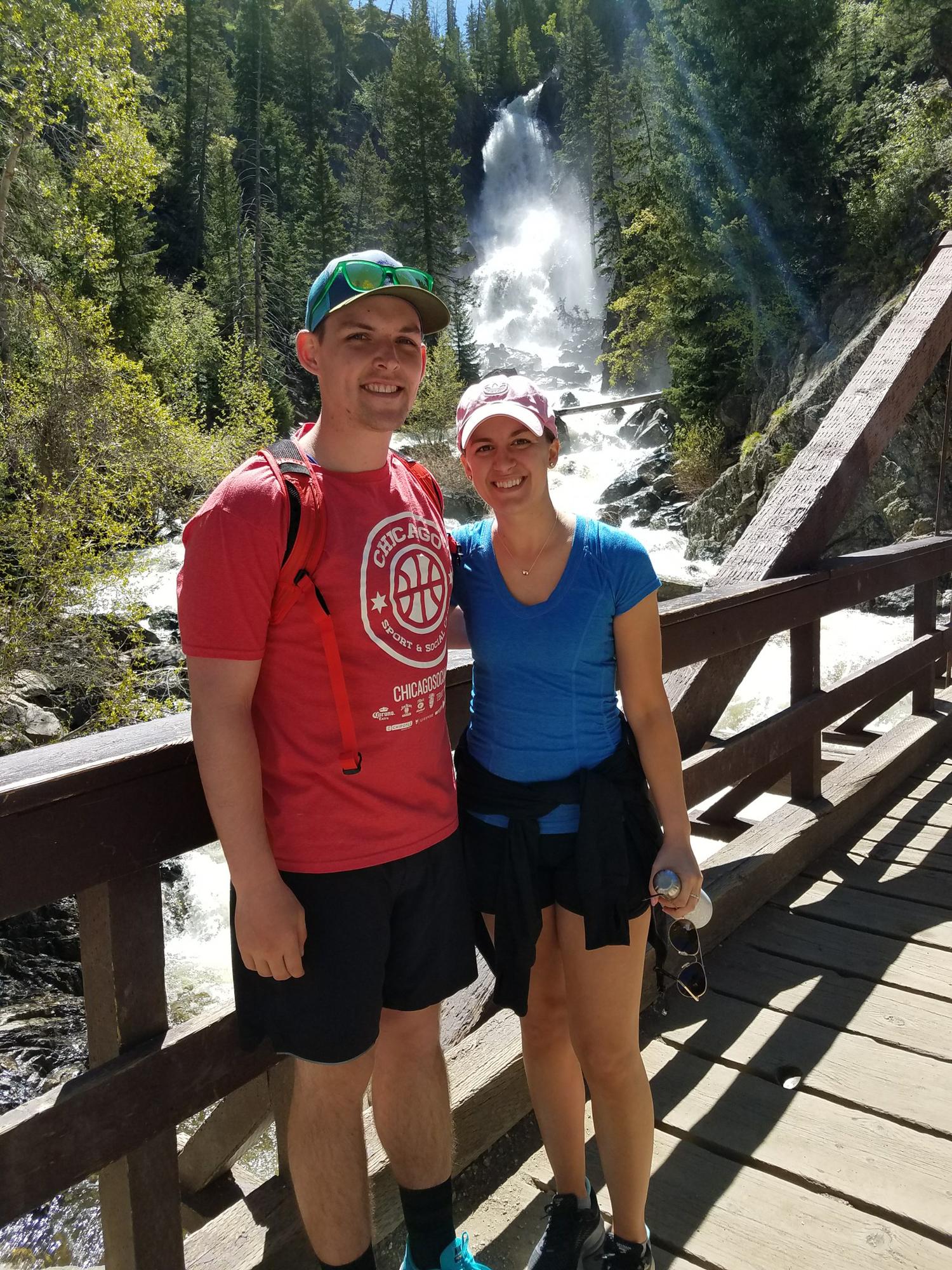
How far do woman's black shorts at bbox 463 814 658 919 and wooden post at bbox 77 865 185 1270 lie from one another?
52 cm

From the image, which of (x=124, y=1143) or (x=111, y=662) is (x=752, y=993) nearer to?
(x=124, y=1143)

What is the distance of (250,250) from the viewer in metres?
39.9

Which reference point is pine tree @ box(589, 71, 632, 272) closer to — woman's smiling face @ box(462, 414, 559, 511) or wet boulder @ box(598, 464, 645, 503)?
wet boulder @ box(598, 464, 645, 503)

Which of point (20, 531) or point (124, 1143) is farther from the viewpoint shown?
point (20, 531)

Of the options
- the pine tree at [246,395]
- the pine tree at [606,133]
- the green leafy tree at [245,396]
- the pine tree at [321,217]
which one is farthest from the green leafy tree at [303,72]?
the pine tree at [246,395]

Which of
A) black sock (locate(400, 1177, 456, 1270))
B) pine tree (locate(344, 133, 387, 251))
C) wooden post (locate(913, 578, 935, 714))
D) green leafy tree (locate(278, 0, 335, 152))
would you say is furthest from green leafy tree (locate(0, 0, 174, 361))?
green leafy tree (locate(278, 0, 335, 152))

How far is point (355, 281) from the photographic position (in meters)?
1.50

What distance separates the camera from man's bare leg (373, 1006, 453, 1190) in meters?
1.56

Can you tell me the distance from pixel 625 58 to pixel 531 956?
5992 cm

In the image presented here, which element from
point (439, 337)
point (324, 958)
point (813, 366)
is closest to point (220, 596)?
point (324, 958)

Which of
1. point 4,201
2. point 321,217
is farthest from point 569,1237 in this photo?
point 321,217

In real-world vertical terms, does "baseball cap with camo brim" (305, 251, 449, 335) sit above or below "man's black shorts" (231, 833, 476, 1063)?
above

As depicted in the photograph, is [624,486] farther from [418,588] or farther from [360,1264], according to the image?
[360,1264]

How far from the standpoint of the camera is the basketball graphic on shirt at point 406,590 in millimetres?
1400
